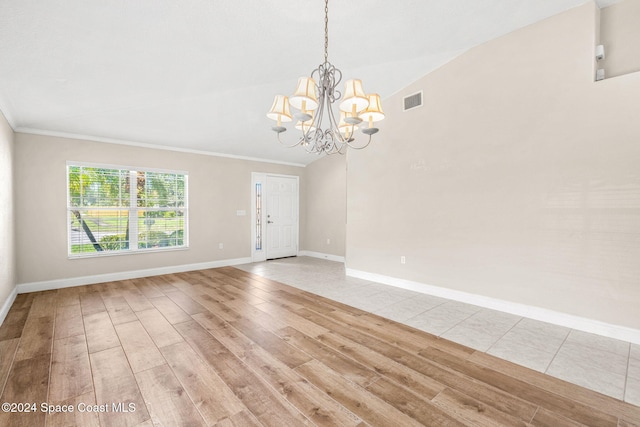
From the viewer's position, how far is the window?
4508mm

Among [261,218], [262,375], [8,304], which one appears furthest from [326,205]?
[8,304]

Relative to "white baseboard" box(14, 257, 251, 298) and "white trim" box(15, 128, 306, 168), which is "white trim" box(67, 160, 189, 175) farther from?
"white baseboard" box(14, 257, 251, 298)

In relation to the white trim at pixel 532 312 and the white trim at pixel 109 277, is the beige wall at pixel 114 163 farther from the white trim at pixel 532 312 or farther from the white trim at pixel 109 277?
the white trim at pixel 532 312

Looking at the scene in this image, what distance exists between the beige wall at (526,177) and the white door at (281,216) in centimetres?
336

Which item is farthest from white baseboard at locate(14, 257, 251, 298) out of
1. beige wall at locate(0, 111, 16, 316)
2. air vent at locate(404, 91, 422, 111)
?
air vent at locate(404, 91, 422, 111)

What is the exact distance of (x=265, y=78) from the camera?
11.1ft

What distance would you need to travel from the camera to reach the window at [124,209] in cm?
451

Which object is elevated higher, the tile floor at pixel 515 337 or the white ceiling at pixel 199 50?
the white ceiling at pixel 199 50

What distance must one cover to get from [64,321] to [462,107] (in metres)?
5.54

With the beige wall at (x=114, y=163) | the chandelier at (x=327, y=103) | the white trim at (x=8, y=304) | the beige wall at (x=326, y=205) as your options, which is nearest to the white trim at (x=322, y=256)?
the beige wall at (x=326, y=205)

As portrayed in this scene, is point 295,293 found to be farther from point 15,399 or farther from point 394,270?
point 15,399

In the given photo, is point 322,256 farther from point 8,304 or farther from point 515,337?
point 8,304

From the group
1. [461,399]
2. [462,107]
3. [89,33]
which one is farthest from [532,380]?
[89,33]

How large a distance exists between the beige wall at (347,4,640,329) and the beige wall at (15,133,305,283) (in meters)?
3.58
